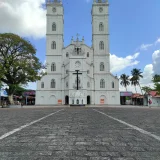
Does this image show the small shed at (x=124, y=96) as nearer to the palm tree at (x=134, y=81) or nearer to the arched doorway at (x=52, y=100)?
the palm tree at (x=134, y=81)

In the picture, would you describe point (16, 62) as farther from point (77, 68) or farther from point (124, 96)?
point (124, 96)

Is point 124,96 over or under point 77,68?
under

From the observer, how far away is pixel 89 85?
57812 millimetres

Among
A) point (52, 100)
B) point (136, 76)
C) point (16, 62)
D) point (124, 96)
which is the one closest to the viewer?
point (16, 62)

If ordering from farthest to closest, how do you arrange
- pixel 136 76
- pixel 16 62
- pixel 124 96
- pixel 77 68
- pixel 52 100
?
pixel 136 76, pixel 124 96, pixel 52 100, pixel 77 68, pixel 16 62

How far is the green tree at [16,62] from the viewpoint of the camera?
109 feet

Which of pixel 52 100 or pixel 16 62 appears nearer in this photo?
pixel 16 62

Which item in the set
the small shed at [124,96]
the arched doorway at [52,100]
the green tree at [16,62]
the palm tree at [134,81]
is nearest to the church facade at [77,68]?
the arched doorway at [52,100]

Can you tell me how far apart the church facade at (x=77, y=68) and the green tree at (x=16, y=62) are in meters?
20.8

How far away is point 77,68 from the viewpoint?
57188 millimetres

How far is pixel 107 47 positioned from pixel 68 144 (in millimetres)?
57676

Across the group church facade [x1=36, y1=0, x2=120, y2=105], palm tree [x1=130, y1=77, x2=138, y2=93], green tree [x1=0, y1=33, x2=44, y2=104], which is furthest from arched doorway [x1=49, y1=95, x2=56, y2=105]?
palm tree [x1=130, y1=77, x2=138, y2=93]

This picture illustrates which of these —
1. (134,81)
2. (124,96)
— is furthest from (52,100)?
(134,81)

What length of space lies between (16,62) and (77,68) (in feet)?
86.0
